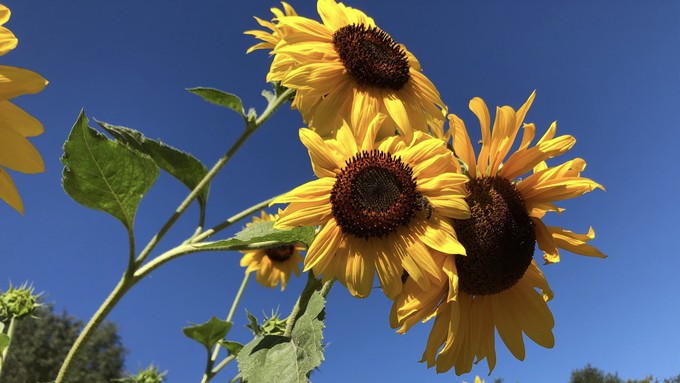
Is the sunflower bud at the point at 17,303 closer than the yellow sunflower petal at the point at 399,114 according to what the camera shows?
No

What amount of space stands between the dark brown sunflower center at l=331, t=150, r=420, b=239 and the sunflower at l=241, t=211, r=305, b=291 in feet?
12.5

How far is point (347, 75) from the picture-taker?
247 cm

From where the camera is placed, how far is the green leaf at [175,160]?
2.69 meters

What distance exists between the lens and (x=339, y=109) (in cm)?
236

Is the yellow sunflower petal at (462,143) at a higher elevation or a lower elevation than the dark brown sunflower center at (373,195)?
higher

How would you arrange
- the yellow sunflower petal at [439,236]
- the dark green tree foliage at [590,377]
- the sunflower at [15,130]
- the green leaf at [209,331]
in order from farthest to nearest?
the dark green tree foliage at [590,377] < the green leaf at [209,331] < the yellow sunflower petal at [439,236] < the sunflower at [15,130]

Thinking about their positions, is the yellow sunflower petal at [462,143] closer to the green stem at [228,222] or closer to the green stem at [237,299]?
the green stem at [228,222]

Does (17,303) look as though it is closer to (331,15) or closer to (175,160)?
(175,160)

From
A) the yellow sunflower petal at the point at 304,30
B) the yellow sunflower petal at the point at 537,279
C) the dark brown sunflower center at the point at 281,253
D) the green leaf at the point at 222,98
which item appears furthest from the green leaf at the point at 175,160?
the dark brown sunflower center at the point at 281,253

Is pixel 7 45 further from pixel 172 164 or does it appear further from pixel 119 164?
pixel 172 164

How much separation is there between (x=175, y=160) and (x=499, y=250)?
1576 millimetres

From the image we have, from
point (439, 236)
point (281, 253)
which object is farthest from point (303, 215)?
point (281, 253)

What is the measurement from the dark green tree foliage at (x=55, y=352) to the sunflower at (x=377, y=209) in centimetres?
2320

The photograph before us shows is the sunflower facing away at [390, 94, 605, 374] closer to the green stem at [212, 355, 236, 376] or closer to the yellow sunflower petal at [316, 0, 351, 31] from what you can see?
the yellow sunflower petal at [316, 0, 351, 31]
